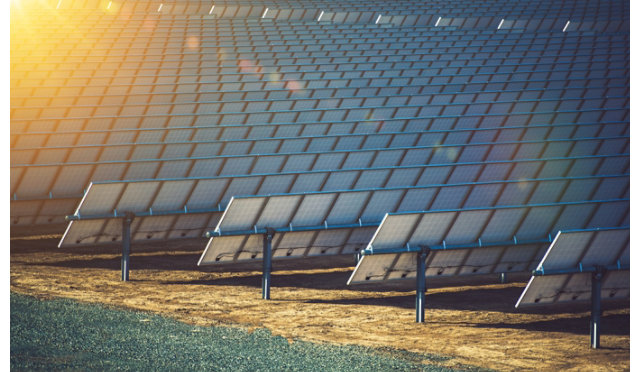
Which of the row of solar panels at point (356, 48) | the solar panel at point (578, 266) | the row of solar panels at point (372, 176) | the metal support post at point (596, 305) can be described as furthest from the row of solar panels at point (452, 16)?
the metal support post at point (596, 305)

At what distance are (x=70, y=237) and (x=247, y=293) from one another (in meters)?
3.00

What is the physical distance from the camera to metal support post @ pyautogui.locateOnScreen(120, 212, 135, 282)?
39.1 ft

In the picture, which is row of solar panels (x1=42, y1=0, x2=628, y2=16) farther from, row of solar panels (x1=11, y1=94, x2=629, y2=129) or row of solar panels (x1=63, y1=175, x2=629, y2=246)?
row of solar panels (x1=63, y1=175, x2=629, y2=246)

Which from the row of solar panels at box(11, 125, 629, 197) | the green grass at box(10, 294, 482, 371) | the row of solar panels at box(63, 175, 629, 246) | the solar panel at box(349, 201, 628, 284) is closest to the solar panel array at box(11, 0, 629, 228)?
the row of solar panels at box(11, 125, 629, 197)

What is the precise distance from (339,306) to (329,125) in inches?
331

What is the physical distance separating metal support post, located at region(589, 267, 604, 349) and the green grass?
7.87 feet

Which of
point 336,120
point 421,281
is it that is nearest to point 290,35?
point 336,120

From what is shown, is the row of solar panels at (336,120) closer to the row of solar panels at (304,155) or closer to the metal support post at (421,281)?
the row of solar panels at (304,155)

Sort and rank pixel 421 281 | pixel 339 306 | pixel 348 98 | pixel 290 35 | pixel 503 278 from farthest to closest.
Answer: pixel 290 35, pixel 348 98, pixel 503 278, pixel 339 306, pixel 421 281

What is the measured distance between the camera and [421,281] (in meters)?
10.5

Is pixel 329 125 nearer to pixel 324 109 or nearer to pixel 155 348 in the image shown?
pixel 324 109

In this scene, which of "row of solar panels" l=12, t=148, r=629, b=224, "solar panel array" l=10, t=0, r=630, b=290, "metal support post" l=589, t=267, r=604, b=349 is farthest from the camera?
"row of solar panels" l=12, t=148, r=629, b=224

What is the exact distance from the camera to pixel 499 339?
9.72 m

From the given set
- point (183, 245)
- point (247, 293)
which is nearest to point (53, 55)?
point (183, 245)
